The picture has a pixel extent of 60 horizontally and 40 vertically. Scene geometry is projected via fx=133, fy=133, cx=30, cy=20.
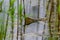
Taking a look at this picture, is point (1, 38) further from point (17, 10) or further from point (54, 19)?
point (54, 19)

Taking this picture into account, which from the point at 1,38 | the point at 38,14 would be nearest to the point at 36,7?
the point at 38,14

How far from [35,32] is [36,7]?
226 mm

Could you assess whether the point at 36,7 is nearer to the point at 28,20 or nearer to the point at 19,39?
the point at 28,20

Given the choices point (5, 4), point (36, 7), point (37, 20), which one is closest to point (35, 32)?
point (37, 20)

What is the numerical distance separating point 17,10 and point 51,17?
0.31m

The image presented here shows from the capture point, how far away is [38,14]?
121cm

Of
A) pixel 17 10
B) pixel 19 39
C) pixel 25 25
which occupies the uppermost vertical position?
pixel 17 10

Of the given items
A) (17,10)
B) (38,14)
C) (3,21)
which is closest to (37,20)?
(38,14)

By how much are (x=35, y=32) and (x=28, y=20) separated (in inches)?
5.0

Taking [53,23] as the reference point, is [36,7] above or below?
above

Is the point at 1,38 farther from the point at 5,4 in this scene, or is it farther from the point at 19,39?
the point at 5,4

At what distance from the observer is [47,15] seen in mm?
1196

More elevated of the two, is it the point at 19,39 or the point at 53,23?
the point at 53,23

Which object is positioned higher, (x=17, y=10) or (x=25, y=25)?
(x=17, y=10)
